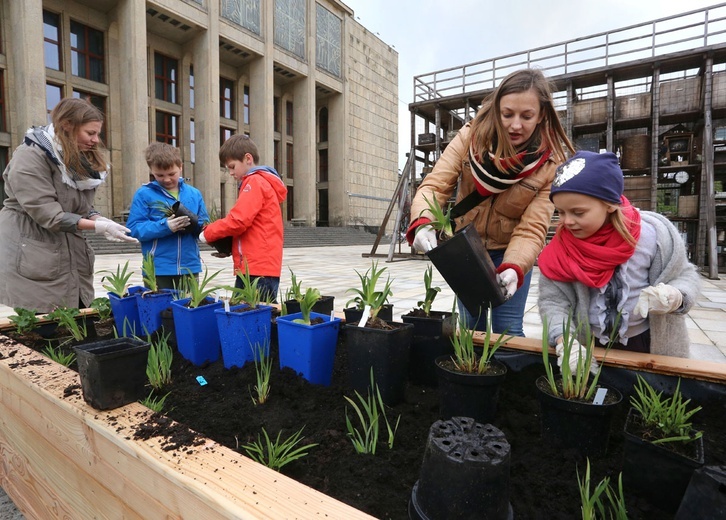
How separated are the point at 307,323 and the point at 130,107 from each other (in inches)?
665

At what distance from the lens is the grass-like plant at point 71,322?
178 centimetres

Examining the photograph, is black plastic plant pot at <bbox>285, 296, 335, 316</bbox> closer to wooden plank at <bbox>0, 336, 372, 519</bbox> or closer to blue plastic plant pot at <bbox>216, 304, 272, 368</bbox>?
blue plastic plant pot at <bbox>216, 304, 272, 368</bbox>

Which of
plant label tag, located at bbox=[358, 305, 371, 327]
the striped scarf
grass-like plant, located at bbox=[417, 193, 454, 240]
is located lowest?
plant label tag, located at bbox=[358, 305, 371, 327]

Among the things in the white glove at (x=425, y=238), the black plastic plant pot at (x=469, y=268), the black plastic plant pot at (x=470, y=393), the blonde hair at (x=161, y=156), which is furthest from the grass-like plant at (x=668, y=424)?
the blonde hair at (x=161, y=156)

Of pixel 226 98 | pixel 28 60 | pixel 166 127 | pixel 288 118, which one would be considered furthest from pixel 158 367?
pixel 288 118

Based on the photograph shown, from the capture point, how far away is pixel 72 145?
74.6 inches

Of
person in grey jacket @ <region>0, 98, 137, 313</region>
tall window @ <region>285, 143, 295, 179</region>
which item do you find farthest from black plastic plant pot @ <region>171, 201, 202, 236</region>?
tall window @ <region>285, 143, 295, 179</region>

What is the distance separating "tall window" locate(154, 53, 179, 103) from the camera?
1794 cm

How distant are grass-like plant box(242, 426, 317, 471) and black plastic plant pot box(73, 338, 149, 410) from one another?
0.36m

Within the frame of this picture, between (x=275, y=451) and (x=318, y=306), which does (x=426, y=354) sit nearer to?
(x=275, y=451)

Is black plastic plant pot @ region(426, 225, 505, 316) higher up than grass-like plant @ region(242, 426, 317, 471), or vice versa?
black plastic plant pot @ region(426, 225, 505, 316)

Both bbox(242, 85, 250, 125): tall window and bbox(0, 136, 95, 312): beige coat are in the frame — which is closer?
bbox(0, 136, 95, 312): beige coat

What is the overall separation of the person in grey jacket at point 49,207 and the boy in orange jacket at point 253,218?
1.85 ft

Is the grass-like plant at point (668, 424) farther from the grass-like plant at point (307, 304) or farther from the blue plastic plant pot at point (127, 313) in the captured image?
the blue plastic plant pot at point (127, 313)
